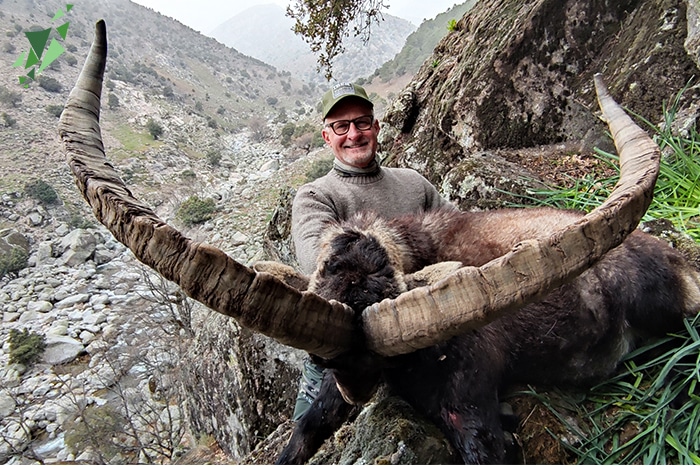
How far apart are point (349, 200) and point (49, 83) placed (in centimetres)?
5102

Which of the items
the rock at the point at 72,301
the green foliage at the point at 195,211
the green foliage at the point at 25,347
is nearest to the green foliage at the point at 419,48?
the green foliage at the point at 195,211

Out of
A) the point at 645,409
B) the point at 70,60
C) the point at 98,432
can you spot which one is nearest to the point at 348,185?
the point at 645,409

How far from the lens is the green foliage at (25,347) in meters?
16.9

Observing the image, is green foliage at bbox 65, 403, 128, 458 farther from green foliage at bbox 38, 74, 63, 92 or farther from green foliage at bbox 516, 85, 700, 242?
green foliage at bbox 38, 74, 63, 92

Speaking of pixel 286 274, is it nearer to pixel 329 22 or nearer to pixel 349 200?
pixel 349 200

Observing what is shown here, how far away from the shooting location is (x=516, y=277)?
152 cm

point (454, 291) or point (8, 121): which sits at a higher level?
point (454, 291)

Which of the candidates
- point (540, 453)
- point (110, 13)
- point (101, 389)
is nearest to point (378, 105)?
point (101, 389)

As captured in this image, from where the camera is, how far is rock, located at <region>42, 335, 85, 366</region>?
1761 centimetres

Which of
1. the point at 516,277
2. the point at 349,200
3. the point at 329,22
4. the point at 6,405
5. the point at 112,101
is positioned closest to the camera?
the point at 516,277

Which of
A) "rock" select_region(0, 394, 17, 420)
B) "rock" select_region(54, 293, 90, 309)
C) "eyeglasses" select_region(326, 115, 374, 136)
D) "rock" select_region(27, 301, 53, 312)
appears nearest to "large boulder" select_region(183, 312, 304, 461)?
"eyeglasses" select_region(326, 115, 374, 136)

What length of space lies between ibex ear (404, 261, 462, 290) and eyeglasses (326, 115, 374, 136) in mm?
1918

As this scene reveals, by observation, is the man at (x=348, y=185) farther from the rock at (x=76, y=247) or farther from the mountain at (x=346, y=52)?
the mountain at (x=346, y=52)

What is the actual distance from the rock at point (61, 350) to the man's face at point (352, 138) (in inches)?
801
